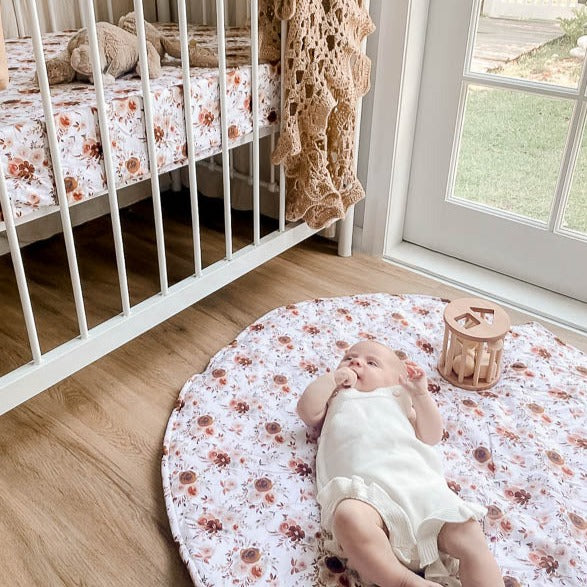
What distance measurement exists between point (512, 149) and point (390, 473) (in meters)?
1.13

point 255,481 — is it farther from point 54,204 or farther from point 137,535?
point 54,204

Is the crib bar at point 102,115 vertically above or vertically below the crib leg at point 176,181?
above

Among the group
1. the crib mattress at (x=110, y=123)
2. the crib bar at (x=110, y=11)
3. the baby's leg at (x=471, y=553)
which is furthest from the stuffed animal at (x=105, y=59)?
the baby's leg at (x=471, y=553)

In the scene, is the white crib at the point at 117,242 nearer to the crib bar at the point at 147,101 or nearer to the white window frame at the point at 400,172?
the crib bar at the point at 147,101

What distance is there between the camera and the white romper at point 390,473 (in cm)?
105

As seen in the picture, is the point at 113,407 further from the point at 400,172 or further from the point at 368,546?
the point at 400,172

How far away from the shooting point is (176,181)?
249 cm

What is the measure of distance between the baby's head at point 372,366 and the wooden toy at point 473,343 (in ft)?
0.62

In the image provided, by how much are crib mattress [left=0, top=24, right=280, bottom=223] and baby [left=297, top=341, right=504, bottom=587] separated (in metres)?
0.59

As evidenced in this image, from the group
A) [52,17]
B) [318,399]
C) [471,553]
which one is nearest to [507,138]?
[318,399]

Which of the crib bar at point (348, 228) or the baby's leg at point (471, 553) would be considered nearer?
the baby's leg at point (471, 553)

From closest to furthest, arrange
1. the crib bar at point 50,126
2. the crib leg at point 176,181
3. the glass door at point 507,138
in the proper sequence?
the crib bar at point 50,126
the glass door at point 507,138
the crib leg at point 176,181

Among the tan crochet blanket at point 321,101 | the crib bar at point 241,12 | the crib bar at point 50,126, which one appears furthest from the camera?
the crib bar at point 241,12

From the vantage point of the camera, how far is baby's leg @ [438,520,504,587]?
1005 mm
